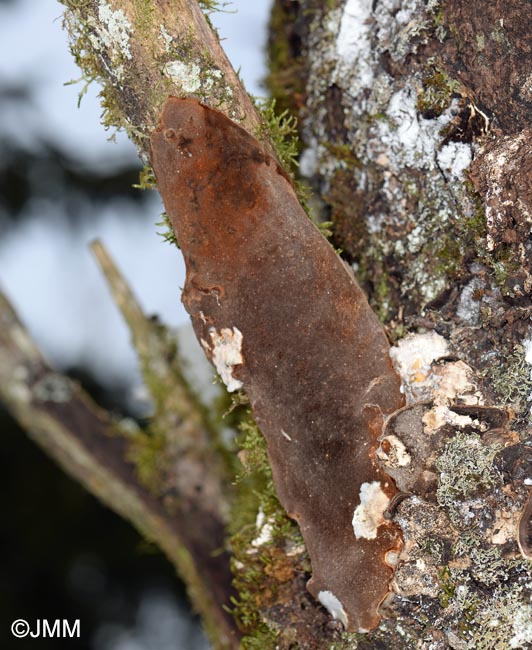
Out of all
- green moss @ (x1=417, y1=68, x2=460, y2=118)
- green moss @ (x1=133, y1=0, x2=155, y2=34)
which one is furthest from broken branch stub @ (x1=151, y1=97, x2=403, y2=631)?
green moss @ (x1=417, y1=68, x2=460, y2=118)

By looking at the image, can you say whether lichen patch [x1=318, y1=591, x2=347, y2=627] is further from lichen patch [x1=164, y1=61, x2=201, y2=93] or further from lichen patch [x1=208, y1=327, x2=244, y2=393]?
lichen patch [x1=164, y1=61, x2=201, y2=93]

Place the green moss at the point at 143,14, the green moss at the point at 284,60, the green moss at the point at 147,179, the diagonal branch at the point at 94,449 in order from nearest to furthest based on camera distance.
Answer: the green moss at the point at 143,14
the green moss at the point at 147,179
the green moss at the point at 284,60
the diagonal branch at the point at 94,449

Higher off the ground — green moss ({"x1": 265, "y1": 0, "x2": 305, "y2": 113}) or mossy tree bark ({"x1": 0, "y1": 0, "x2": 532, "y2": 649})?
green moss ({"x1": 265, "y1": 0, "x2": 305, "y2": 113})

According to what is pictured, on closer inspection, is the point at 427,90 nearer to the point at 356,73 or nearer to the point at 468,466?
the point at 356,73

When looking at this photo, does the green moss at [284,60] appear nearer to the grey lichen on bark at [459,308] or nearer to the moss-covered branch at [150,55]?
the grey lichen on bark at [459,308]

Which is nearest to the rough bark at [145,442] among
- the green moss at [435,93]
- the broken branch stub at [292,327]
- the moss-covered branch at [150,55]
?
the broken branch stub at [292,327]

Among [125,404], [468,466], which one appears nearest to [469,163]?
[468,466]
